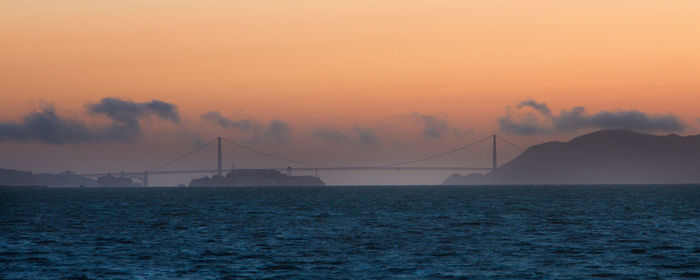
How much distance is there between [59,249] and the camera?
4569 cm

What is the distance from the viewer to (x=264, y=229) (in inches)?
2375

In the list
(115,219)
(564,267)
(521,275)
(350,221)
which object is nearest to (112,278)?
(521,275)

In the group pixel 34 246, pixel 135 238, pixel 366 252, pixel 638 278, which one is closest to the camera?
pixel 638 278

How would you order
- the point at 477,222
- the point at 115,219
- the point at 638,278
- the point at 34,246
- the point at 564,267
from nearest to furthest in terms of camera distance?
1. the point at 638,278
2. the point at 564,267
3. the point at 34,246
4. the point at 477,222
5. the point at 115,219

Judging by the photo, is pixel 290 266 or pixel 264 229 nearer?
pixel 290 266

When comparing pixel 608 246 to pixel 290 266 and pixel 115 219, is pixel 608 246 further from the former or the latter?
pixel 115 219

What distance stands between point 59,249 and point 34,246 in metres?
2.93

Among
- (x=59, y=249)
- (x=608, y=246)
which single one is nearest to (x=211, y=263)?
(x=59, y=249)

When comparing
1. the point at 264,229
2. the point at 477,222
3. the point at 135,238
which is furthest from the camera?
the point at 477,222

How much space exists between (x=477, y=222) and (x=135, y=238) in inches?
1125

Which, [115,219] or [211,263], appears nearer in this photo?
[211,263]

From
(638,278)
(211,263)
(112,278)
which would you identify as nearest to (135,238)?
(211,263)

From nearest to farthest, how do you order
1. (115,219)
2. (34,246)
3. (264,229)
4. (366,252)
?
(366,252) → (34,246) → (264,229) → (115,219)

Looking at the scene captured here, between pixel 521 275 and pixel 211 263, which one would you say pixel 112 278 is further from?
pixel 521 275
